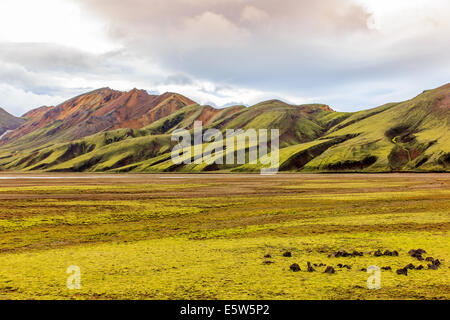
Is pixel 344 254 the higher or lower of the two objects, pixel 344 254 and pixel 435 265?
the lower

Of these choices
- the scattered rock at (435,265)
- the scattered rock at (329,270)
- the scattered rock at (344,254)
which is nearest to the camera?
the scattered rock at (329,270)

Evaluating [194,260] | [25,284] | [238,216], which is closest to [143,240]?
[194,260]

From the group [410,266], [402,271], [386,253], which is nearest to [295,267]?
[402,271]

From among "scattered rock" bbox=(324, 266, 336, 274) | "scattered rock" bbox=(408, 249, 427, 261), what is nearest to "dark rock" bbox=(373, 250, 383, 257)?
"scattered rock" bbox=(408, 249, 427, 261)

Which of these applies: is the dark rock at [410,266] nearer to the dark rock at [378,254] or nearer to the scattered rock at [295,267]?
the dark rock at [378,254]

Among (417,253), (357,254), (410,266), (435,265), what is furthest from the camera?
(357,254)

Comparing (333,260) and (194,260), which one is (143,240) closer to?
(194,260)

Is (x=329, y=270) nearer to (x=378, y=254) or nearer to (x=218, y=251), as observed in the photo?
(x=378, y=254)

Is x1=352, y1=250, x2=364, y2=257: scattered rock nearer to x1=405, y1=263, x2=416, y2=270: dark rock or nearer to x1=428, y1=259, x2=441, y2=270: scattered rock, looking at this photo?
x1=405, y1=263, x2=416, y2=270: dark rock

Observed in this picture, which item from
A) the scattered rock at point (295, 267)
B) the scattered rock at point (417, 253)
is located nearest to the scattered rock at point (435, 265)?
the scattered rock at point (417, 253)

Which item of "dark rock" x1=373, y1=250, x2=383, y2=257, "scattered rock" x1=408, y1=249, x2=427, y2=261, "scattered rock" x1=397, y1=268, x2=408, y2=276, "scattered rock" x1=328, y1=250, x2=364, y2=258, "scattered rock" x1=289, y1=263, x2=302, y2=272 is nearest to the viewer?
"scattered rock" x1=397, y1=268, x2=408, y2=276

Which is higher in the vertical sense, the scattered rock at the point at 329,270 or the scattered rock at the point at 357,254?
the scattered rock at the point at 329,270
